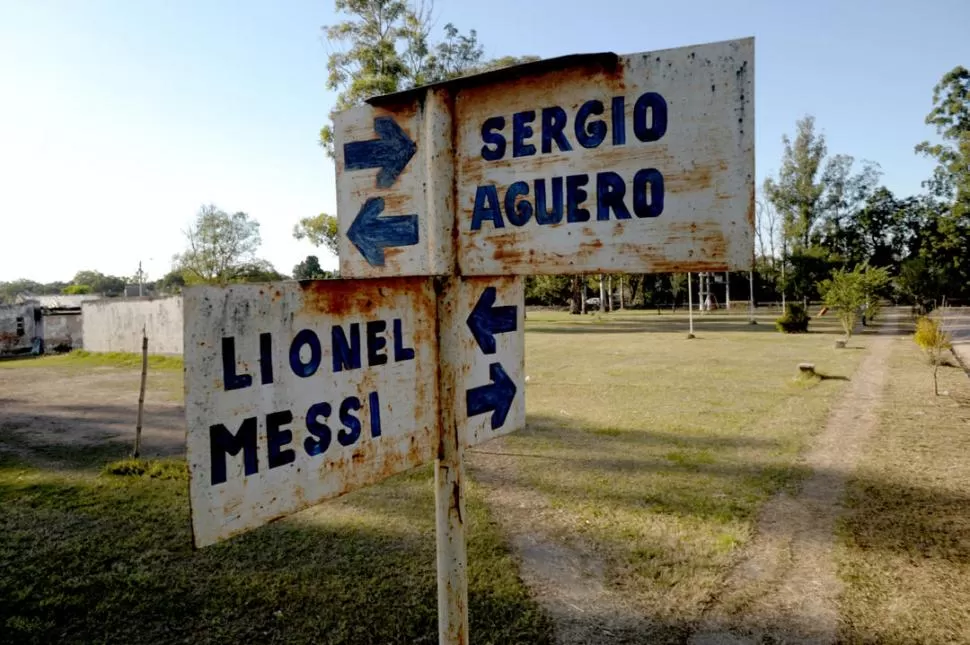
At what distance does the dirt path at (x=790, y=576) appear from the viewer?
3592 millimetres

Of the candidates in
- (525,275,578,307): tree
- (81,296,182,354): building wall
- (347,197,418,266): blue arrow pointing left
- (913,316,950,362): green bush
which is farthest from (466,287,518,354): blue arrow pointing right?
(525,275,578,307): tree

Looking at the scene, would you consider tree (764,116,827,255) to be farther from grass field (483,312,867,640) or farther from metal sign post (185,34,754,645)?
metal sign post (185,34,754,645)

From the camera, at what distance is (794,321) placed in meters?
A: 25.1

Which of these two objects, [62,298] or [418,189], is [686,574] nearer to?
[418,189]

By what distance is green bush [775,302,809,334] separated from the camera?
82.4 feet

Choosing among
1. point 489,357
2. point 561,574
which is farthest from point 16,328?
point 489,357

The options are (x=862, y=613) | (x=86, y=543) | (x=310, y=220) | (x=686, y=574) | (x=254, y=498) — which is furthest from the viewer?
(x=310, y=220)

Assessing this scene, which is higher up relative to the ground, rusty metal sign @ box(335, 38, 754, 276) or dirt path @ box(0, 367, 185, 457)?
rusty metal sign @ box(335, 38, 754, 276)

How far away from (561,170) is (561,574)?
3.72 metres

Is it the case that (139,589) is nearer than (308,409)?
No

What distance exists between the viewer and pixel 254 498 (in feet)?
3.95

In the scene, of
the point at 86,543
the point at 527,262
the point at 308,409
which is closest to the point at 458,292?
the point at 527,262

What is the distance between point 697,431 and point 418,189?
8103 mm

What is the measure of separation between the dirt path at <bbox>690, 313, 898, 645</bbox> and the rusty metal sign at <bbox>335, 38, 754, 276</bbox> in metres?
3.15
